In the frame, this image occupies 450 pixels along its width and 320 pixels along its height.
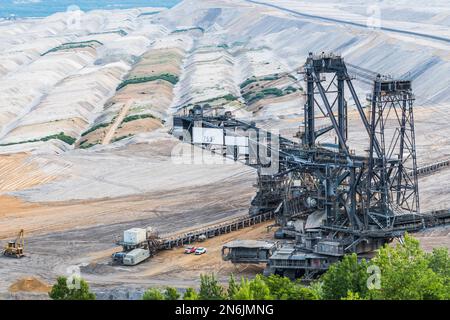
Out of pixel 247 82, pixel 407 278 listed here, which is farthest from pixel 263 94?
pixel 407 278

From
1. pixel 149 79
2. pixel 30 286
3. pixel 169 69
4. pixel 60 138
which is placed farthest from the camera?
pixel 169 69

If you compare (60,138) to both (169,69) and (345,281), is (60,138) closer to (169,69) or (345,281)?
(169,69)

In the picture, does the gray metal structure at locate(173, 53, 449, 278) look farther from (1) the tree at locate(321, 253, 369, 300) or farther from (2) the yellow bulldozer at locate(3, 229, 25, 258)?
(2) the yellow bulldozer at locate(3, 229, 25, 258)

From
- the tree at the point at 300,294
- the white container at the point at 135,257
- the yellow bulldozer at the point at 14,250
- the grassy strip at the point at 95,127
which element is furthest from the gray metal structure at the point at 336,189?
the grassy strip at the point at 95,127

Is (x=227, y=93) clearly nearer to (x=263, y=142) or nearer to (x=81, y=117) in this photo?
(x=81, y=117)

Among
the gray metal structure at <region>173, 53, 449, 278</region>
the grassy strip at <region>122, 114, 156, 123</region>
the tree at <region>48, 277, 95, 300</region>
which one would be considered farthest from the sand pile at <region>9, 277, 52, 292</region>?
the grassy strip at <region>122, 114, 156, 123</region>

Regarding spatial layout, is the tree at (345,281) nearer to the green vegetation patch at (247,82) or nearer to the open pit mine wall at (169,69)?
the open pit mine wall at (169,69)
